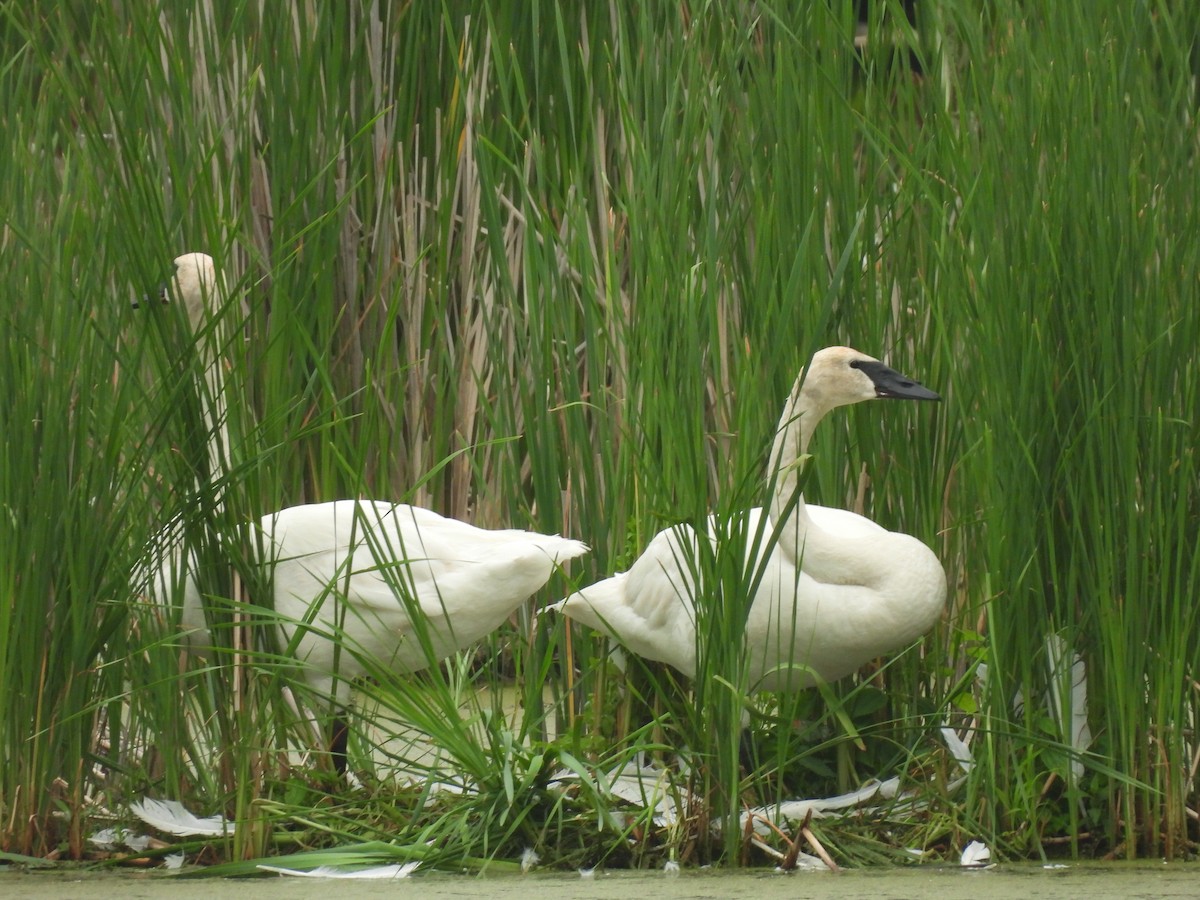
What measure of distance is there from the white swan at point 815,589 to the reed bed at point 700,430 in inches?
3.6

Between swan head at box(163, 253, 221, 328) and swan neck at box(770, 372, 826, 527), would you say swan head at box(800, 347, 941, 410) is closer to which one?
swan neck at box(770, 372, 826, 527)

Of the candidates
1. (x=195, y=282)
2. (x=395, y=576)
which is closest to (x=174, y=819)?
(x=395, y=576)

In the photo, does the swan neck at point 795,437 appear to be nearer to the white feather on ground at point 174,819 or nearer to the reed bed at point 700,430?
the reed bed at point 700,430

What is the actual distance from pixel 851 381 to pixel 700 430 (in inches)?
16.6

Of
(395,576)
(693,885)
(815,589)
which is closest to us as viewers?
(693,885)

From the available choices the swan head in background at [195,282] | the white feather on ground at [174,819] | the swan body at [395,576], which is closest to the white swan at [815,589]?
the swan body at [395,576]

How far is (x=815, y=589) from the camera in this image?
306 cm

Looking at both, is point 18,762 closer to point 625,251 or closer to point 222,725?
point 222,725

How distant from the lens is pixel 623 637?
10.4 ft

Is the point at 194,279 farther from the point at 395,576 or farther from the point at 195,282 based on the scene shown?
the point at 395,576

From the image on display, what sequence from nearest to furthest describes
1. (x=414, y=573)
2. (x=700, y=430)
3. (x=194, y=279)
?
(x=700, y=430), (x=414, y=573), (x=194, y=279)

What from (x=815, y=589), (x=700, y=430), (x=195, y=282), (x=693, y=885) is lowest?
(x=693, y=885)

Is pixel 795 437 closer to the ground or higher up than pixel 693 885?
higher up

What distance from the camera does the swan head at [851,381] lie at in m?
2.91
